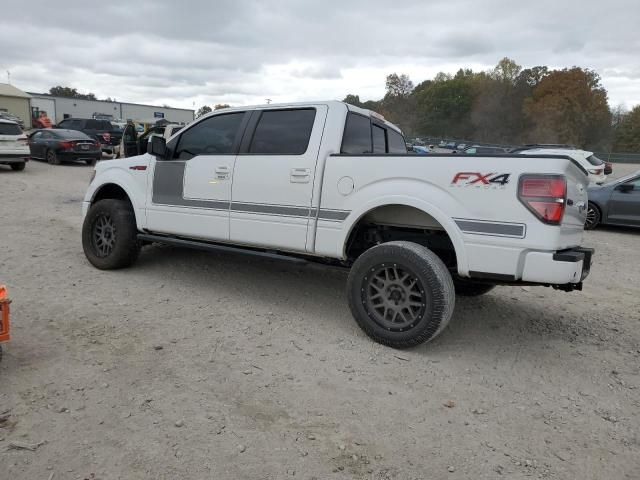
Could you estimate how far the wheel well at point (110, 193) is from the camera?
19.3 feet

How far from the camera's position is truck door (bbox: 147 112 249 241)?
15.9 ft

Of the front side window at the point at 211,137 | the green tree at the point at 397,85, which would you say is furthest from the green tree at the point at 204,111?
the green tree at the point at 397,85

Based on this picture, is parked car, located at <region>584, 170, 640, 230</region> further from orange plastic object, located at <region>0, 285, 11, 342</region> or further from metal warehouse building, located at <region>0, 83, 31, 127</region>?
metal warehouse building, located at <region>0, 83, 31, 127</region>

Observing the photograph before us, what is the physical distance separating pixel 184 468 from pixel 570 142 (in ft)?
210

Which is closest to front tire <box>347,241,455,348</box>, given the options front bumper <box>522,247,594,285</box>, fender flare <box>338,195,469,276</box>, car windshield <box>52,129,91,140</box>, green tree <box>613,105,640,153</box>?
fender flare <box>338,195,469,276</box>

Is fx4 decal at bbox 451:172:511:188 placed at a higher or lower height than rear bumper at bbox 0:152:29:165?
higher

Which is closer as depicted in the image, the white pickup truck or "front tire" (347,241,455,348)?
the white pickup truck

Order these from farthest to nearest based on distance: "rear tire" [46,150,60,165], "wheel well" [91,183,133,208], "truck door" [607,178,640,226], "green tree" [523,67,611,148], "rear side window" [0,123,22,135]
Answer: "green tree" [523,67,611,148] → "rear tire" [46,150,60,165] → "rear side window" [0,123,22,135] → "truck door" [607,178,640,226] → "wheel well" [91,183,133,208]

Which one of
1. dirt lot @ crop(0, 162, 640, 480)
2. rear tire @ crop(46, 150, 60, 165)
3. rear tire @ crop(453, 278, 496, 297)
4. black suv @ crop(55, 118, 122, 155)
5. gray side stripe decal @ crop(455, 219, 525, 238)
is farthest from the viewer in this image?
black suv @ crop(55, 118, 122, 155)

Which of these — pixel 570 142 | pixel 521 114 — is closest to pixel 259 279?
pixel 570 142

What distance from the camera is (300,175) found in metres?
4.34

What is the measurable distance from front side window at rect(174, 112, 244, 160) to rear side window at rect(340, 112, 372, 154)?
1164mm

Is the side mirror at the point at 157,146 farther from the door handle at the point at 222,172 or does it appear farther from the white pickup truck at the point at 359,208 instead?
the door handle at the point at 222,172

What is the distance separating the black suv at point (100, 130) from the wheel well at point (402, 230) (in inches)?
795
